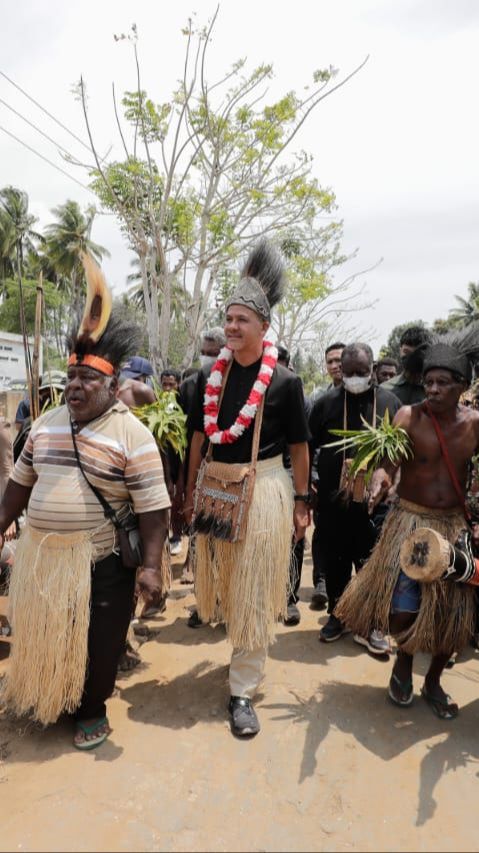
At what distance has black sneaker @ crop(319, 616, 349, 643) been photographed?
3734 millimetres

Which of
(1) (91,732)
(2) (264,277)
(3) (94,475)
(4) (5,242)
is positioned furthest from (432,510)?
(4) (5,242)

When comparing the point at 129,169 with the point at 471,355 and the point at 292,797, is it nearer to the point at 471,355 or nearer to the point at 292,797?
the point at 471,355

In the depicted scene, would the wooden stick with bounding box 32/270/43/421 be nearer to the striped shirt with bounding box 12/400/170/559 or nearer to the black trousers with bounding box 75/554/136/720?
the striped shirt with bounding box 12/400/170/559

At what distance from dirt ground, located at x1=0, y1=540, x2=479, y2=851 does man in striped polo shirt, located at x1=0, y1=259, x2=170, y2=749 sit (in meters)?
0.27

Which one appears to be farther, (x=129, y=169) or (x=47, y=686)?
(x=129, y=169)

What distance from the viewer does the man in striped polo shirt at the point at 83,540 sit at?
2471 mm

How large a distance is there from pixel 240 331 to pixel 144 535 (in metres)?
1.12

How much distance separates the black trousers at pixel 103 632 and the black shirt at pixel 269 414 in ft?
2.65

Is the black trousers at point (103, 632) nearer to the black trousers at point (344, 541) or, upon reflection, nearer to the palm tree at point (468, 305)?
the black trousers at point (344, 541)

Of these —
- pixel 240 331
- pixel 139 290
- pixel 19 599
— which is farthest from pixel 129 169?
pixel 139 290

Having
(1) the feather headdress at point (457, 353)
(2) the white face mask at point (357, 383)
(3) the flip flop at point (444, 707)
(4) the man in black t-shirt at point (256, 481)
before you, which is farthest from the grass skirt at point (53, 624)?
(2) the white face mask at point (357, 383)

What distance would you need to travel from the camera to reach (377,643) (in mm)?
3578

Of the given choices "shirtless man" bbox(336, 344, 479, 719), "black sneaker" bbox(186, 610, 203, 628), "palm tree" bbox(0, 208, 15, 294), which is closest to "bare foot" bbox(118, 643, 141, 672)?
"black sneaker" bbox(186, 610, 203, 628)

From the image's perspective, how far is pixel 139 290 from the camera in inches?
1209
